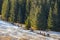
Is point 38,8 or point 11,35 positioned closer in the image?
point 11,35

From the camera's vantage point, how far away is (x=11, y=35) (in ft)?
47.5

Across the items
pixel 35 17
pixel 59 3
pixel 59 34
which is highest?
pixel 59 3

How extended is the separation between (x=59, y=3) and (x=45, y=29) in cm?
245

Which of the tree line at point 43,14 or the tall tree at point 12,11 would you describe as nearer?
the tree line at point 43,14

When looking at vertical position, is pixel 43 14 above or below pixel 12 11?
above

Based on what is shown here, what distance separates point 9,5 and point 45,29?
7.16m

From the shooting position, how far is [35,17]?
1784 centimetres

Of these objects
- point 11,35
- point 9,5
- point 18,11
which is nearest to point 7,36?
point 11,35

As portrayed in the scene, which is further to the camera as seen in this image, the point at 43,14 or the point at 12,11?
the point at 12,11

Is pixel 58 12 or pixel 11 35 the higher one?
pixel 58 12

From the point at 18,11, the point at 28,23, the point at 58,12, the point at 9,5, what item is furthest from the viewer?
the point at 9,5

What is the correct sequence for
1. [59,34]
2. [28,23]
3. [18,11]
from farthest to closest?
[18,11] → [28,23] → [59,34]

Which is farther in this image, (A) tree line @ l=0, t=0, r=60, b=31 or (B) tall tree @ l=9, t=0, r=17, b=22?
(B) tall tree @ l=9, t=0, r=17, b=22

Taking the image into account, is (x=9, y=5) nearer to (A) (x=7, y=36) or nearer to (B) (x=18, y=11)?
(B) (x=18, y=11)
